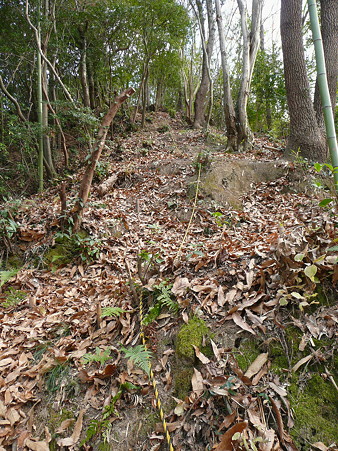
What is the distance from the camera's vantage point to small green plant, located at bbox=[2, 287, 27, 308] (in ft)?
11.7

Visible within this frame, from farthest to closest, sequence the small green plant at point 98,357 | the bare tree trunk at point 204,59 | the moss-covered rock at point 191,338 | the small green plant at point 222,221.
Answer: the bare tree trunk at point 204,59, the small green plant at point 222,221, the small green plant at point 98,357, the moss-covered rock at point 191,338

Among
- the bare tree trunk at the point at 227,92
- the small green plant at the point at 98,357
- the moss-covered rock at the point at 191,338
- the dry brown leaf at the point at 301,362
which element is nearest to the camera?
the dry brown leaf at the point at 301,362

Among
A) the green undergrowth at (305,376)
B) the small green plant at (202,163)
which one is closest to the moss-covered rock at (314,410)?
the green undergrowth at (305,376)

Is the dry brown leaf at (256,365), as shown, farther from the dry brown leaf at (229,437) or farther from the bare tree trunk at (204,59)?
the bare tree trunk at (204,59)

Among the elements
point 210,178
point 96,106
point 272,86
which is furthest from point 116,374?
point 96,106

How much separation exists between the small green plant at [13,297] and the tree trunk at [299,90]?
19.5ft

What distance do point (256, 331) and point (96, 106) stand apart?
14349 millimetres

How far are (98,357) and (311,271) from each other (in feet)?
6.54

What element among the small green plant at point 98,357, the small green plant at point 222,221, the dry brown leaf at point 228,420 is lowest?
the small green plant at point 98,357

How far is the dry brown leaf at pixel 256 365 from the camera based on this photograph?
189 centimetres

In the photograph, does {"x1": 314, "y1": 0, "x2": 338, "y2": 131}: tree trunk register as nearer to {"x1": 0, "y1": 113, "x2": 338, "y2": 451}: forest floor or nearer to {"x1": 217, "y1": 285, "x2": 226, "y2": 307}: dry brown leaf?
{"x1": 0, "y1": 113, "x2": 338, "y2": 451}: forest floor

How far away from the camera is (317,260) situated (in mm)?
2131

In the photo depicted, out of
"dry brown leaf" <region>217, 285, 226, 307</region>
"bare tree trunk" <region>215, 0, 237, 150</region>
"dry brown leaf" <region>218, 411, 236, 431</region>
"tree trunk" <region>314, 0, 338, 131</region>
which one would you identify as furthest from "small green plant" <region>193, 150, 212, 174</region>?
"dry brown leaf" <region>218, 411, 236, 431</region>

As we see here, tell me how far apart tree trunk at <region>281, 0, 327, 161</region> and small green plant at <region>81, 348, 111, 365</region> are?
18.1ft
